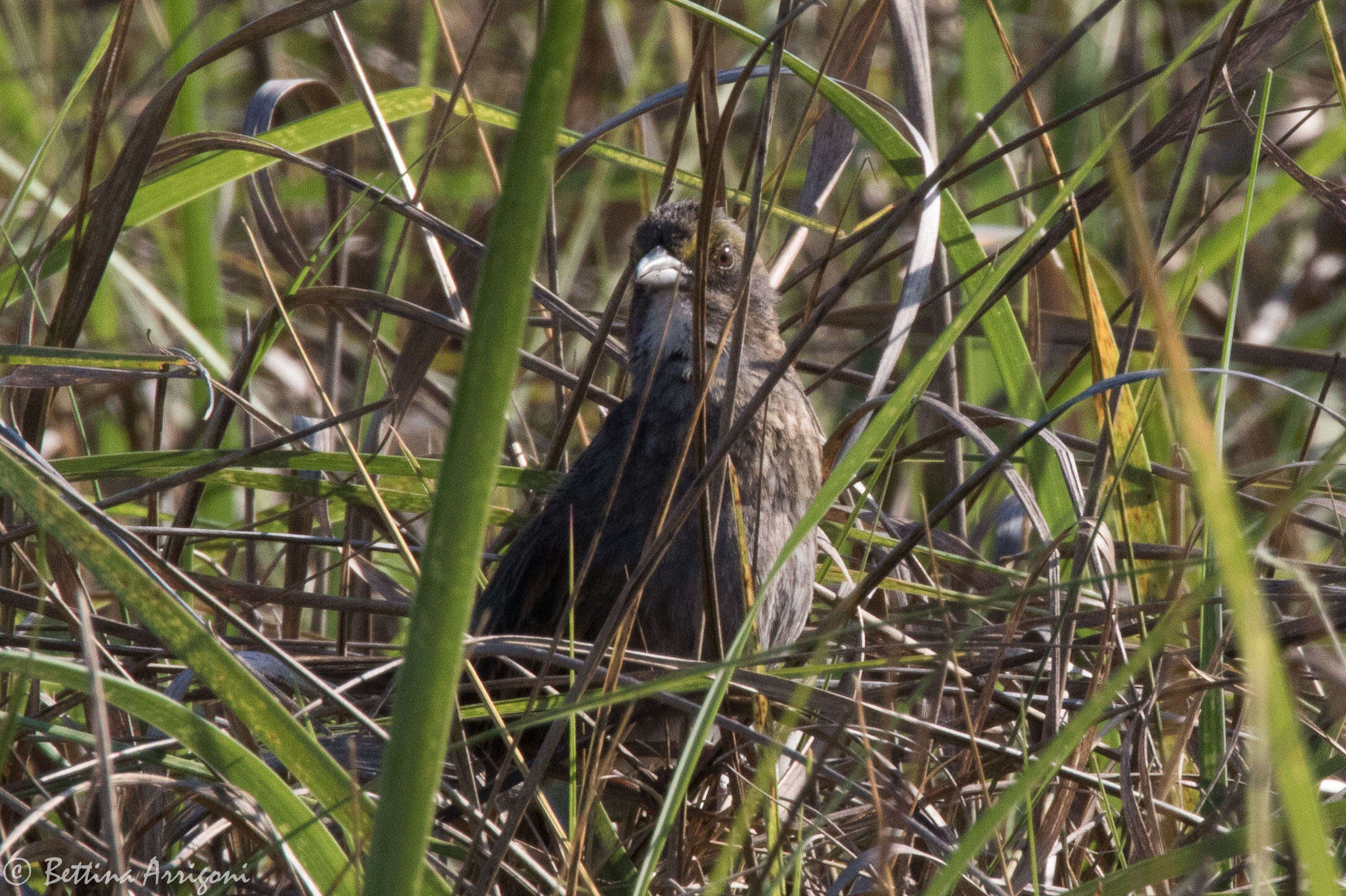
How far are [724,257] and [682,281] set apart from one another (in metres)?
0.27

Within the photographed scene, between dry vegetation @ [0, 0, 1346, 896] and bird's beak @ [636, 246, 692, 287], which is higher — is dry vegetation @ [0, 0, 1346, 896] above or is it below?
below

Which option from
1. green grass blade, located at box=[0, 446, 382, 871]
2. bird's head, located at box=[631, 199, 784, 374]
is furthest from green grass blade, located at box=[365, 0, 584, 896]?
bird's head, located at box=[631, 199, 784, 374]

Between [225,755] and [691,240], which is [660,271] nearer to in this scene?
[691,240]

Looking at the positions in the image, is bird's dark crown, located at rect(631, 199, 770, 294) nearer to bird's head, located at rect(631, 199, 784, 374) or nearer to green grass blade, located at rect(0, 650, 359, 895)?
bird's head, located at rect(631, 199, 784, 374)

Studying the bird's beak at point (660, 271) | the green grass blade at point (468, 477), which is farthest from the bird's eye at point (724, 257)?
the green grass blade at point (468, 477)

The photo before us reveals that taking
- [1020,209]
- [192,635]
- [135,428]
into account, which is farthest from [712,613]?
[135,428]

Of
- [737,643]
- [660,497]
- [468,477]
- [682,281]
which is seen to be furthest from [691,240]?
[468,477]

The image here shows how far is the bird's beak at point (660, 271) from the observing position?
9.14 feet

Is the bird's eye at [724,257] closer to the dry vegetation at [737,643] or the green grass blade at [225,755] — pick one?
the dry vegetation at [737,643]

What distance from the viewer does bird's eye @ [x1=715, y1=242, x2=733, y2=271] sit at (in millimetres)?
3035

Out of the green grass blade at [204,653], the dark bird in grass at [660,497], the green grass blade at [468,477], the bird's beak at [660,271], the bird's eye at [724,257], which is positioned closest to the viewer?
the green grass blade at [468,477]

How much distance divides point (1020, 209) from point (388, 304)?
6.00ft

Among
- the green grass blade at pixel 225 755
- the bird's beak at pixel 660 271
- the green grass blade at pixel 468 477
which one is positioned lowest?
the green grass blade at pixel 225 755

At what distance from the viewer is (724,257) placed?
10.1ft
